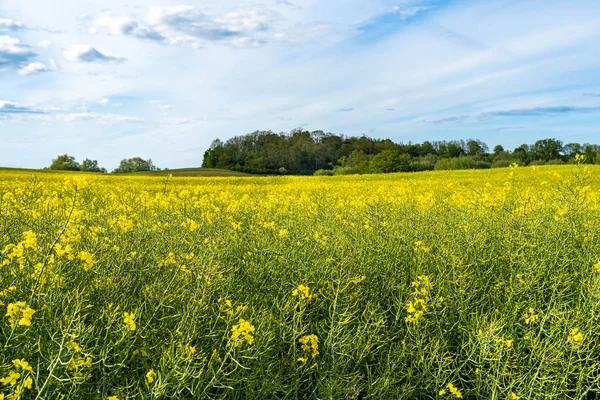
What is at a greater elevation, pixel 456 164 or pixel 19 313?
pixel 456 164

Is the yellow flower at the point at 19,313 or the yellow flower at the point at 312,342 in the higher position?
the yellow flower at the point at 19,313

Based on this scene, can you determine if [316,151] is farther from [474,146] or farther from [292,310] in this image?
[292,310]

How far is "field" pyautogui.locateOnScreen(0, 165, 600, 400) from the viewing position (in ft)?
7.23

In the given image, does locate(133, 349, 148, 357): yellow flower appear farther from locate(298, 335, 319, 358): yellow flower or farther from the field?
locate(298, 335, 319, 358): yellow flower

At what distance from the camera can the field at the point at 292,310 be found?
2.20 m

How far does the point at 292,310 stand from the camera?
304 cm

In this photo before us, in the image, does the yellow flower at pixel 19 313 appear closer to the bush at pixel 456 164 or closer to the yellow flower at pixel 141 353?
the yellow flower at pixel 141 353

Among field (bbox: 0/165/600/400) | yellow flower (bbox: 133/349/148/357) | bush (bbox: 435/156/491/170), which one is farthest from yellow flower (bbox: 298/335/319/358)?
bush (bbox: 435/156/491/170)

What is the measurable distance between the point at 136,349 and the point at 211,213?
106 inches

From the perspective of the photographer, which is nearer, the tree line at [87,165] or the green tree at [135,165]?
the tree line at [87,165]

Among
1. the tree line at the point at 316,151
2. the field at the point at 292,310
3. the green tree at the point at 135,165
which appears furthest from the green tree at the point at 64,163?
the field at the point at 292,310

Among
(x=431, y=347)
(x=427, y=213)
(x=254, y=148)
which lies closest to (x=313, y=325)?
(x=431, y=347)

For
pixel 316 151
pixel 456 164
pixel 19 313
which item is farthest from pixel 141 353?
pixel 316 151

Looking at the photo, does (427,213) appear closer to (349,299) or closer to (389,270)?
(389,270)
